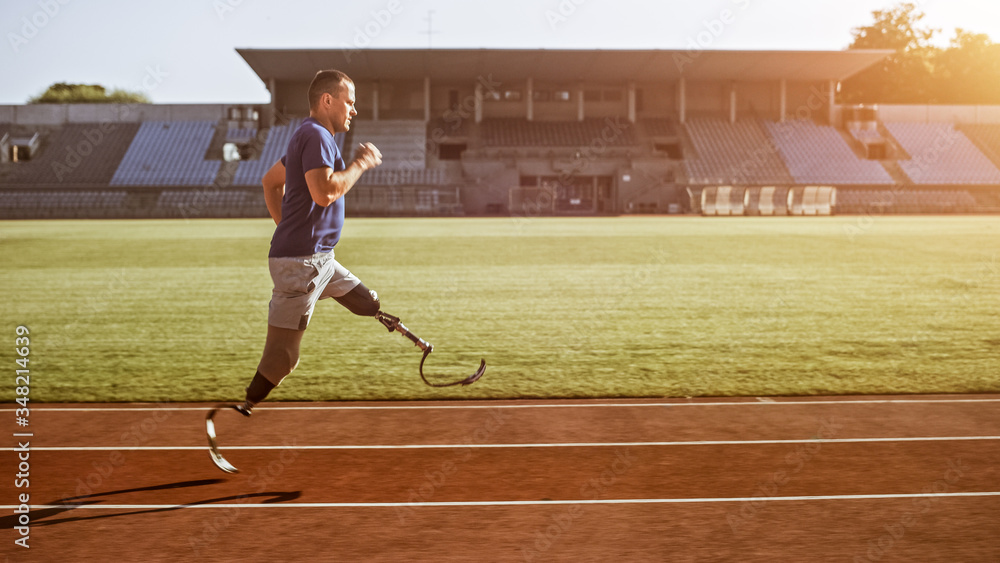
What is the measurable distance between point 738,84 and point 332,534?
65.3 metres

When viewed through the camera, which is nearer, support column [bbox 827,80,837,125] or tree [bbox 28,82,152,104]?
support column [bbox 827,80,837,125]

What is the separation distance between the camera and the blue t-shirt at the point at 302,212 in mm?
4707

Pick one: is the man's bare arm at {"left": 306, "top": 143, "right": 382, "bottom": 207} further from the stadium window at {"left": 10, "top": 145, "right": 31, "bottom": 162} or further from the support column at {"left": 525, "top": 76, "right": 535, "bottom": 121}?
the stadium window at {"left": 10, "top": 145, "right": 31, "bottom": 162}

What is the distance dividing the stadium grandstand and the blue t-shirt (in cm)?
4933

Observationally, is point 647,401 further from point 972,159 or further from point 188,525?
point 972,159

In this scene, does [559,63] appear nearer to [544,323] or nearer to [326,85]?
[544,323]

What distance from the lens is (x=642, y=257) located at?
74.5 feet

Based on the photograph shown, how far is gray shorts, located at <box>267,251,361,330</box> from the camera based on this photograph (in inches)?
191

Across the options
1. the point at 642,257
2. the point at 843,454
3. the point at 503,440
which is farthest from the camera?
the point at 642,257

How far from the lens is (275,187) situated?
5152 millimetres

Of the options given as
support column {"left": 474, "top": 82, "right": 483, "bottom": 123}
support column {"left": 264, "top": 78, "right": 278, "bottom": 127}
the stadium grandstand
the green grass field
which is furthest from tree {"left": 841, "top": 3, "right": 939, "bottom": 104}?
the green grass field

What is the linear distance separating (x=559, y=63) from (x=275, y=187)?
181 ft

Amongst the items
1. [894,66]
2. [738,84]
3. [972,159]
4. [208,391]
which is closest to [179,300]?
[208,391]

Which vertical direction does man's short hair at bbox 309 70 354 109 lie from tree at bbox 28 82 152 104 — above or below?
below
